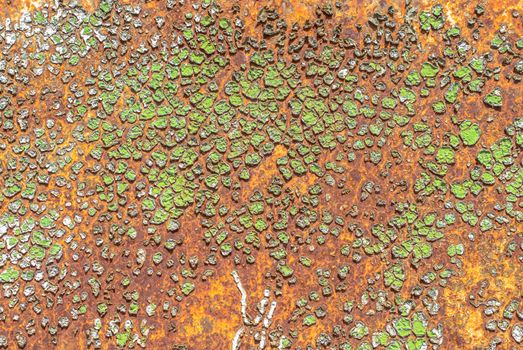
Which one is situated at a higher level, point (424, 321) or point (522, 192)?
point (522, 192)

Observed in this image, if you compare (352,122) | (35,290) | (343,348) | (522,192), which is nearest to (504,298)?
(522,192)

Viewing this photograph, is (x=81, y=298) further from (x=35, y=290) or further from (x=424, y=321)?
(x=424, y=321)

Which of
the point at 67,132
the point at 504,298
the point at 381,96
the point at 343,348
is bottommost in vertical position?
the point at 343,348

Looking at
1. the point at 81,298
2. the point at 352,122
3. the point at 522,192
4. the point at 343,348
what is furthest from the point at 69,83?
the point at 522,192

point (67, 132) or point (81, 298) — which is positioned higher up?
point (67, 132)

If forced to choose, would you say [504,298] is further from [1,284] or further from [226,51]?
[1,284]
